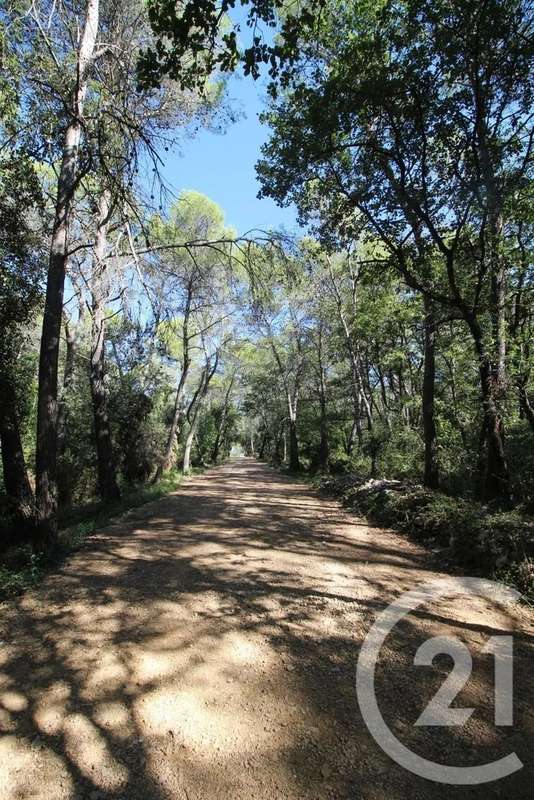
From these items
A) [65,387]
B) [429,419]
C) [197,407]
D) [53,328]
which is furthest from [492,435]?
[197,407]

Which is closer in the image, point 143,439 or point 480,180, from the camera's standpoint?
point 480,180

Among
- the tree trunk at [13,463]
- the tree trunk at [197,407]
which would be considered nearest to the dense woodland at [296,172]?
the tree trunk at [13,463]

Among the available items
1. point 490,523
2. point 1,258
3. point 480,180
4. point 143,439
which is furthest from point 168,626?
point 143,439

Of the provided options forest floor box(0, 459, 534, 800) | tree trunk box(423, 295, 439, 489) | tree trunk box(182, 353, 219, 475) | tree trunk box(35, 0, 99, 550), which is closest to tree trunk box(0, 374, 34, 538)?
tree trunk box(35, 0, 99, 550)

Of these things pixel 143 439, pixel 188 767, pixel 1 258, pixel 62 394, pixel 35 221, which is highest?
pixel 35 221

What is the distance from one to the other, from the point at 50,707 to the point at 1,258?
686cm

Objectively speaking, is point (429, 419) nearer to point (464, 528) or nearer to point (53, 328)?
point (464, 528)

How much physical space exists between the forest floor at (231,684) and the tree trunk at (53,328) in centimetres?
100

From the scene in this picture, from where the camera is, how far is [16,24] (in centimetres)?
504

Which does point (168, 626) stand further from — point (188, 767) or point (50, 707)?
point (188, 767)

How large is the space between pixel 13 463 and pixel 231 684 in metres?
6.27

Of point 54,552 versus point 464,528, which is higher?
point 464,528

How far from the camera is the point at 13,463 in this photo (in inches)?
294

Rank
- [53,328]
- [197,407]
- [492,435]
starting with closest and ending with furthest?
[53,328]
[492,435]
[197,407]
